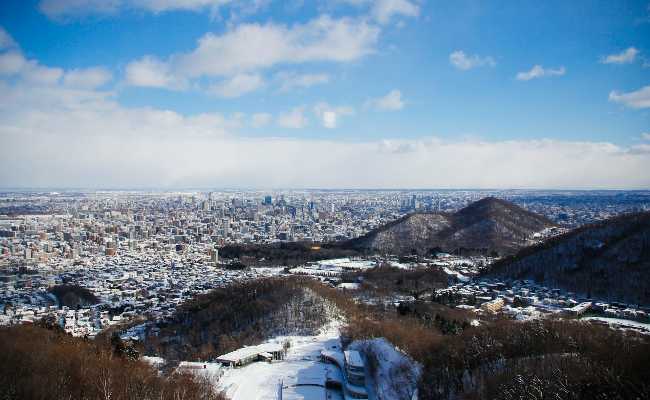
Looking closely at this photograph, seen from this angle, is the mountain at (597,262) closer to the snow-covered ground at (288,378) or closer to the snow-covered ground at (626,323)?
the snow-covered ground at (626,323)

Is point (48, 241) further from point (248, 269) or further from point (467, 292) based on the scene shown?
point (467, 292)

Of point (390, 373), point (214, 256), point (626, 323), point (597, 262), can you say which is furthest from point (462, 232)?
point (390, 373)

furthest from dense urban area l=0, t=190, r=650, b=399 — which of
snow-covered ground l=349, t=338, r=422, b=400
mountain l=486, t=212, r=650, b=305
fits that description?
mountain l=486, t=212, r=650, b=305

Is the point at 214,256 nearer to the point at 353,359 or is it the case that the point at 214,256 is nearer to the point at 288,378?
the point at 288,378

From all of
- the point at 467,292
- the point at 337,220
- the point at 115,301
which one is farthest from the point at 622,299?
the point at 337,220

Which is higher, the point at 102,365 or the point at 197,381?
the point at 102,365

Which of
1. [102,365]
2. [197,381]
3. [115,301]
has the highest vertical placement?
[102,365]

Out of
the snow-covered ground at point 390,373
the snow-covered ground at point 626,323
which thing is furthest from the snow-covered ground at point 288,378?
the snow-covered ground at point 626,323
